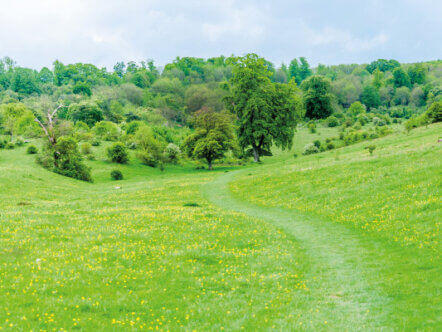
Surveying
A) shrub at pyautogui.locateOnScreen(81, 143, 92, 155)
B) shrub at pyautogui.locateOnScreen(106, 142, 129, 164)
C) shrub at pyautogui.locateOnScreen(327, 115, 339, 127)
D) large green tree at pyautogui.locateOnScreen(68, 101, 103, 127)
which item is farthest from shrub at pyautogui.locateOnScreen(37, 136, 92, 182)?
shrub at pyautogui.locateOnScreen(327, 115, 339, 127)

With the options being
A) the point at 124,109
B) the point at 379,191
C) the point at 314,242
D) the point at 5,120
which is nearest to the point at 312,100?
the point at 124,109

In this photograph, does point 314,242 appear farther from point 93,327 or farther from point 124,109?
point 124,109

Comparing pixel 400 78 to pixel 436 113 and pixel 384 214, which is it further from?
pixel 384 214

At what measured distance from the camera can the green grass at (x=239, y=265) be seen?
30.6 ft

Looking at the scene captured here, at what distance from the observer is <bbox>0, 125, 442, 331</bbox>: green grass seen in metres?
9.31

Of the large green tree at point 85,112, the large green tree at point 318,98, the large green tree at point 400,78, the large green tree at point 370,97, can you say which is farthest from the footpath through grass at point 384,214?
the large green tree at point 400,78

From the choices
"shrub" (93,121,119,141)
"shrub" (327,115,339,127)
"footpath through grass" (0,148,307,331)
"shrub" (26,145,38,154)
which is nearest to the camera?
"footpath through grass" (0,148,307,331)

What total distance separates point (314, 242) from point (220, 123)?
53.1 m

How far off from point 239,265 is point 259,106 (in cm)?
5825

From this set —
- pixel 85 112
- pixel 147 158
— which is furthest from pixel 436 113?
pixel 85 112

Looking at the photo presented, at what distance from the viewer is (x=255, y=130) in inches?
2726

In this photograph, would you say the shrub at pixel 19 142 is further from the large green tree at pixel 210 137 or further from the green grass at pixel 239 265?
the green grass at pixel 239 265

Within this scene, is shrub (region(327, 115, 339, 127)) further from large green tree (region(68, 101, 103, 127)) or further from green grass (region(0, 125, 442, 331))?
green grass (region(0, 125, 442, 331))

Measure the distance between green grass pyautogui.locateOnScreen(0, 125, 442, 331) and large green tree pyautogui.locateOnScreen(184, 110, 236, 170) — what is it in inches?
1606
